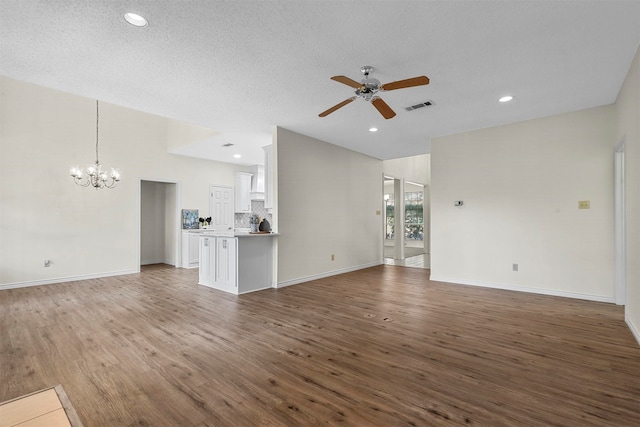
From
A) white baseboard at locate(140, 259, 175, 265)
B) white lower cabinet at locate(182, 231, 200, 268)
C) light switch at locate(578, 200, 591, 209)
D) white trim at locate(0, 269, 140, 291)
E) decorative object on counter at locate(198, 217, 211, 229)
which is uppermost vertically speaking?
light switch at locate(578, 200, 591, 209)

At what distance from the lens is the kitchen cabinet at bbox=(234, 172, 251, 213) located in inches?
339

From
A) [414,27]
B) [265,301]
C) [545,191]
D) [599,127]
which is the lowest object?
[265,301]

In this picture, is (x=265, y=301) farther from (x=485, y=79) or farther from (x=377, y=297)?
(x=485, y=79)

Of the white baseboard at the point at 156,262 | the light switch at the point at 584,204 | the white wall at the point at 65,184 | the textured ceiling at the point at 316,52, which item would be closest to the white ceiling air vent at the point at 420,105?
the textured ceiling at the point at 316,52

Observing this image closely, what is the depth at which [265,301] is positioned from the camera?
169 inches

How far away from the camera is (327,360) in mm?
2475

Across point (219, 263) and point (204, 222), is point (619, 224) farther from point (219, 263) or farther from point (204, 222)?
point (204, 222)

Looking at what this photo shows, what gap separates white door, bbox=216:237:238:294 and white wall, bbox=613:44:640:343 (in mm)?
4879

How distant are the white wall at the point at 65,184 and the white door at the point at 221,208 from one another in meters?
1.32

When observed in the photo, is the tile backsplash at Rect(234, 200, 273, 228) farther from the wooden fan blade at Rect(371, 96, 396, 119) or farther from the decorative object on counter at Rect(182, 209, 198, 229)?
the wooden fan blade at Rect(371, 96, 396, 119)

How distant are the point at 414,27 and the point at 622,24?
67.1 inches

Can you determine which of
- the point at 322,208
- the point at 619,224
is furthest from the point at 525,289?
the point at 322,208

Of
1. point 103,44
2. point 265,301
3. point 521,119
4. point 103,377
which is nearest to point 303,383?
point 103,377

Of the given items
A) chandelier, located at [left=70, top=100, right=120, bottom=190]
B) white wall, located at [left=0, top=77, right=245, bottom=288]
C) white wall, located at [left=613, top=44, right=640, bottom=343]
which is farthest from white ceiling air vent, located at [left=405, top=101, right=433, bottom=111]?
white wall, located at [left=0, top=77, right=245, bottom=288]
